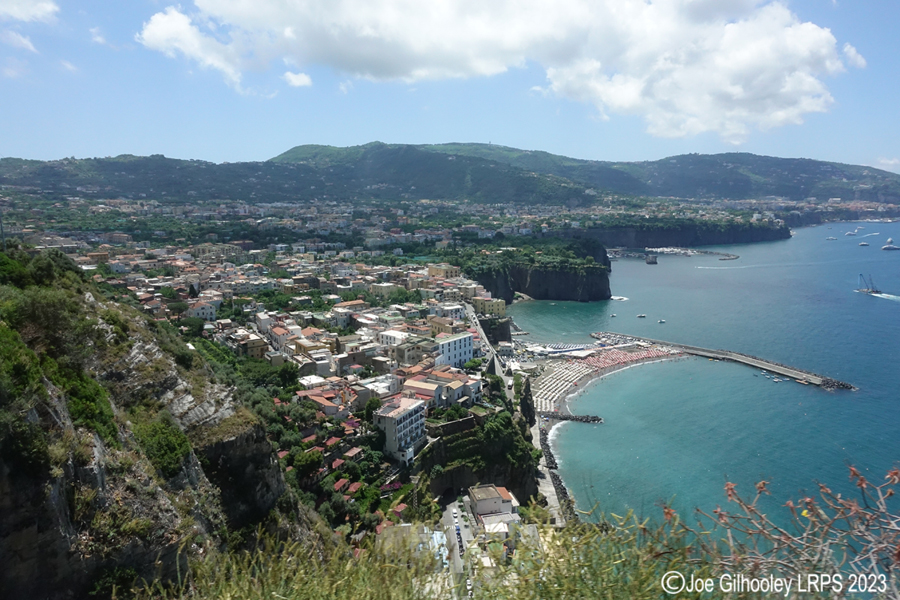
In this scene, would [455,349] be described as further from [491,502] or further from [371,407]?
[491,502]

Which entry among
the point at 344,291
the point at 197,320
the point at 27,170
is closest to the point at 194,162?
the point at 27,170

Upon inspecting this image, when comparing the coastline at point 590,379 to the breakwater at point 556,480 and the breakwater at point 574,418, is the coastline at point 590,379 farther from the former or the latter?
the breakwater at point 556,480

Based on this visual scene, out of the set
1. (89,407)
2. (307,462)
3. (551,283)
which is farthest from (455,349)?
(551,283)

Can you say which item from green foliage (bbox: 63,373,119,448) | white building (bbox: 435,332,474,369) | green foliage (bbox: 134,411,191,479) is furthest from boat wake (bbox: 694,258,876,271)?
green foliage (bbox: 63,373,119,448)

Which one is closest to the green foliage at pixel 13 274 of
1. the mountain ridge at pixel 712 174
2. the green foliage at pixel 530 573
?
the green foliage at pixel 530 573

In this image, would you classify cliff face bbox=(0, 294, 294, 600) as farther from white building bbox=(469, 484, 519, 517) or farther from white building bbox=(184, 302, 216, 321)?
white building bbox=(184, 302, 216, 321)

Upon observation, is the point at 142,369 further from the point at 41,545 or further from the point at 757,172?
the point at 757,172
